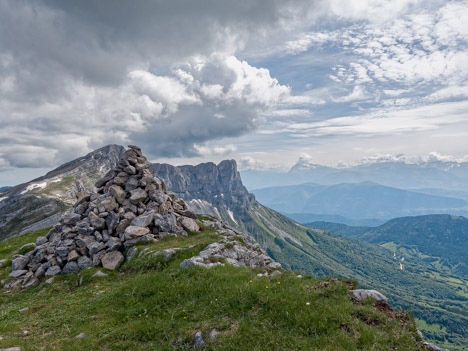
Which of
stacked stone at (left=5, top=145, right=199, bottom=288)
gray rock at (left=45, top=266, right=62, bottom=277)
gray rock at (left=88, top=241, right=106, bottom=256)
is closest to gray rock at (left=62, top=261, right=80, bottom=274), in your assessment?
stacked stone at (left=5, top=145, right=199, bottom=288)

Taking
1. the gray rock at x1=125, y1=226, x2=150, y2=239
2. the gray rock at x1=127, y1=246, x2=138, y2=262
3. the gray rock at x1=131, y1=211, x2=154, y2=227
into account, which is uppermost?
the gray rock at x1=131, y1=211, x2=154, y2=227

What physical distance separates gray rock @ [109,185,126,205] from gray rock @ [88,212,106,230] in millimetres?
3422

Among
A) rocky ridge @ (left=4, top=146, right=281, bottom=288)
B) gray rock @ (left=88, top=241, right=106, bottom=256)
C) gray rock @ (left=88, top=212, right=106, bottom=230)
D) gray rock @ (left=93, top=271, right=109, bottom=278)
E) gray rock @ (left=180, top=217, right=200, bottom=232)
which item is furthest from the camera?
gray rock @ (left=180, top=217, right=200, bottom=232)

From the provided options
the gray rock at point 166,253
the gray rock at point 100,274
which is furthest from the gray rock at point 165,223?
the gray rock at point 100,274

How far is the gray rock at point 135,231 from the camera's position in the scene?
2663 centimetres

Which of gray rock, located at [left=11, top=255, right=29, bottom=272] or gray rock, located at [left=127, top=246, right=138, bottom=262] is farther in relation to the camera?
gray rock, located at [left=11, top=255, right=29, bottom=272]

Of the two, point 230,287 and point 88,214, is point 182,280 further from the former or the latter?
point 88,214

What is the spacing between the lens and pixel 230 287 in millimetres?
14516

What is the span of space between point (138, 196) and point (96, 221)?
17.7 feet

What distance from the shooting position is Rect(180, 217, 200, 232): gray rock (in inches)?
1275

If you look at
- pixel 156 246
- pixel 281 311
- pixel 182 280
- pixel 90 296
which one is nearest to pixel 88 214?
pixel 156 246

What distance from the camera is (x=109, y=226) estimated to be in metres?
28.5

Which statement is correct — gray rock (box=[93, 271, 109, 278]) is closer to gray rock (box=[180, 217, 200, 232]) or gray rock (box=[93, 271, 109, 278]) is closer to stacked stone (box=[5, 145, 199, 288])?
stacked stone (box=[5, 145, 199, 288])

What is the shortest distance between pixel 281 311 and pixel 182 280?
6.78 meters
